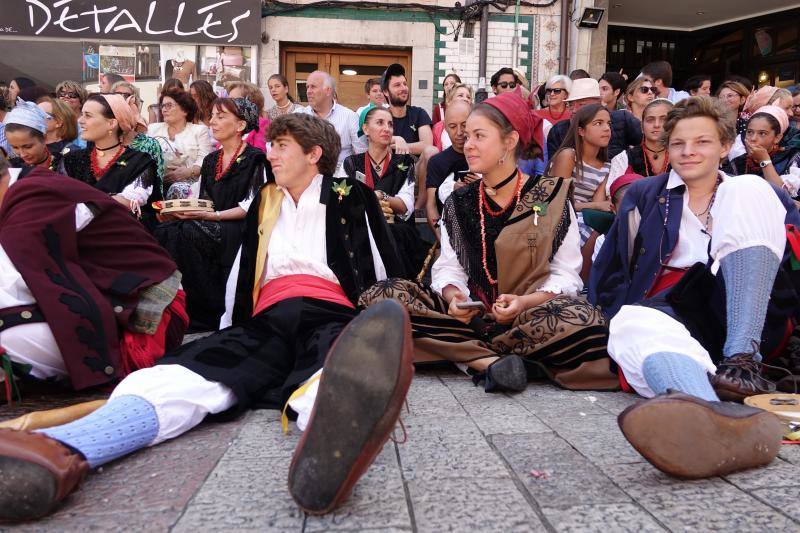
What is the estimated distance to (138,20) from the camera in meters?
10.2

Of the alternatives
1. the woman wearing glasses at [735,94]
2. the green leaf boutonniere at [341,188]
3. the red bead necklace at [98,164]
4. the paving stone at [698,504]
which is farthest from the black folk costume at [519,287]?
the woman wearing glasses at [735,94]

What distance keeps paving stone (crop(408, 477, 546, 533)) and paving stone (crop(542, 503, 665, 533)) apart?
0.05 metres

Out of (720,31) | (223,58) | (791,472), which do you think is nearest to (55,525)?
(791,472)

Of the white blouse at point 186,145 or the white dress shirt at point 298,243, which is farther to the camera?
the white blouse at point 186,145

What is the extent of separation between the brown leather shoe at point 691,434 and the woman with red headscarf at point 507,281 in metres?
1.16

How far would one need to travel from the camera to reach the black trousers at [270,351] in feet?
7.98

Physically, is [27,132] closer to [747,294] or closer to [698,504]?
[747,294]

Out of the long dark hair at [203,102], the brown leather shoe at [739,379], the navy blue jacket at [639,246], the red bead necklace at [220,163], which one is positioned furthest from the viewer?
the long dark hair at [203,102]

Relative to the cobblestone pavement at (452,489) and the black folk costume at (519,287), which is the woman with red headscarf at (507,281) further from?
the cobblestone pavement at (452,489)

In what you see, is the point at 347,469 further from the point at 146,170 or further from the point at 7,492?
the point at 146,170

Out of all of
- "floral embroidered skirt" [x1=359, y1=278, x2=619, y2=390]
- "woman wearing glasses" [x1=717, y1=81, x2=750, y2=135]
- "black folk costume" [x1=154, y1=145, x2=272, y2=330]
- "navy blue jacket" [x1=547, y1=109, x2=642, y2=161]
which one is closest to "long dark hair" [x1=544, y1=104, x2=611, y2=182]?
"navy blue jacket" [x1=547, y1=109, x2=642, y2=161]

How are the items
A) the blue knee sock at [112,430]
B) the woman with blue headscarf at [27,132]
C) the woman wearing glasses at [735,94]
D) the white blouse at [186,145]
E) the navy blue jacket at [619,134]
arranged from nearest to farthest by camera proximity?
1. the blue knee sock at [112,430]
2. the woman with blue headscarf at [27,132]
3. the navy blue jacket at [619,134]
4. the white blouse at [186,145]
5. the woman wearing glasses at [735,94]

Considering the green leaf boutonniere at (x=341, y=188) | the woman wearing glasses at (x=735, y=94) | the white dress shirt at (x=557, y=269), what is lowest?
the white dress shirt at (x=557, y=269)

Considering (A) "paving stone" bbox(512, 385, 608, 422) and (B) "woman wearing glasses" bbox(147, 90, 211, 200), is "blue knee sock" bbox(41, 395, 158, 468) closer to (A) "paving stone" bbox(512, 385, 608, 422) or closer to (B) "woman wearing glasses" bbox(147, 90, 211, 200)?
(A) "paving stone" bbox(512, 385, 608, 422)
